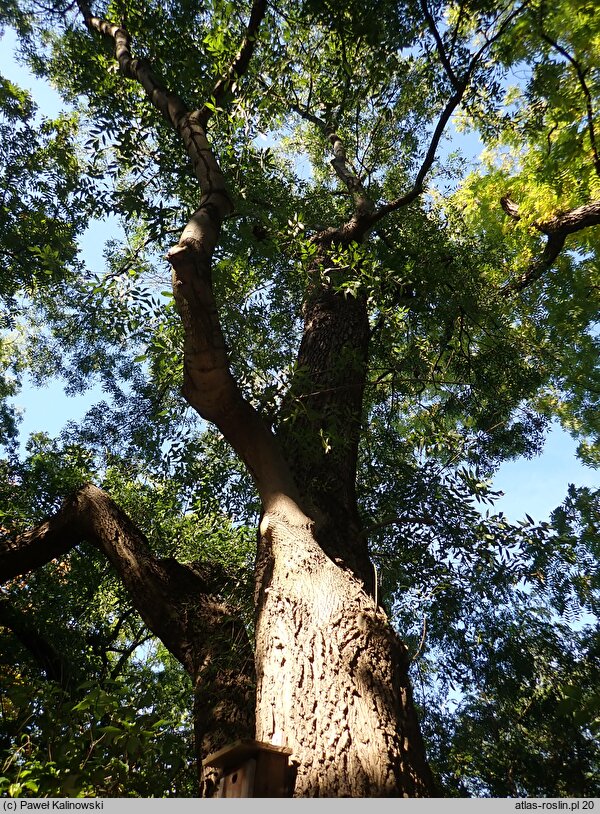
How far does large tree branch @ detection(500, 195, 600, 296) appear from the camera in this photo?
7.74 metres

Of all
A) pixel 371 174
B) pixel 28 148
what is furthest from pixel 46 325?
pixel 371 174

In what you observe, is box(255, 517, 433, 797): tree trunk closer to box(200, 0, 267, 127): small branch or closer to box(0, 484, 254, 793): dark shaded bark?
box(0, 484, 254, 793): dark shaded bark

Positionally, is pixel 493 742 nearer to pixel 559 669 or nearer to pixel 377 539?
pixel 559 669

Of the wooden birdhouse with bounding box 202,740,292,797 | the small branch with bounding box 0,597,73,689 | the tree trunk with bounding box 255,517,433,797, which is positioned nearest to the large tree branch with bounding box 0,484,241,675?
the tree trunk with bounding box 255,517,433,797

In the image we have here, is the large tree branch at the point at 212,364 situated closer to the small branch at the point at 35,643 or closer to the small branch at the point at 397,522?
the small branch at the point at 397,522

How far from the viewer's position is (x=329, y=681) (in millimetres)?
2252

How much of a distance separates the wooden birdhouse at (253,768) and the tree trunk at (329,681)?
119 mm

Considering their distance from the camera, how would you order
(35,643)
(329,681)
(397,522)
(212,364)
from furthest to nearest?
(35,643) < (397,522) < (212,364) < (329,681)

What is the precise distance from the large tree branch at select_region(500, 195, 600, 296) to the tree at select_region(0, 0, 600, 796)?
5 centimetres

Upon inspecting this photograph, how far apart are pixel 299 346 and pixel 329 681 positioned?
3.25m

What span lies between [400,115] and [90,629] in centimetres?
905

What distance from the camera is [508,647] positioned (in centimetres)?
579

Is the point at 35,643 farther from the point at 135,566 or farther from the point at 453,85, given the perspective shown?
the point at 453,85

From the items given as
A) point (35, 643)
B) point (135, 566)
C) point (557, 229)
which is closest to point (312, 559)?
point (135, 566)
